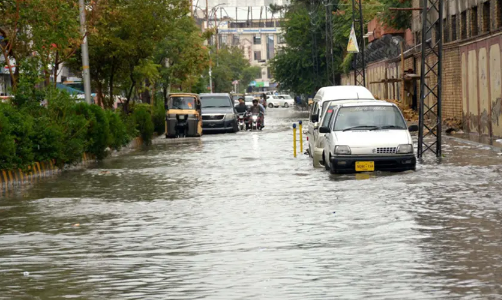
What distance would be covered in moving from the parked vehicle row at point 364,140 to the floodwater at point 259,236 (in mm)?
420

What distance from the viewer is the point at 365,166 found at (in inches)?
808

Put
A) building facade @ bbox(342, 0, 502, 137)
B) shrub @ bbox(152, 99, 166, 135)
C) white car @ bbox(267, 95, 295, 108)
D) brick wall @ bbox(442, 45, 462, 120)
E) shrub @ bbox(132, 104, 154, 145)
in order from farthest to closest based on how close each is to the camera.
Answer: white car @ bbox(267, 95, 295, 108), shrub @ bbox(152, 99, 166, 135), brick wall @ bbox(442, 45, 462, 120), shrub @ bbox(132, 104, 154, 145), building facade @ bbox(342, 0, 502, 137)

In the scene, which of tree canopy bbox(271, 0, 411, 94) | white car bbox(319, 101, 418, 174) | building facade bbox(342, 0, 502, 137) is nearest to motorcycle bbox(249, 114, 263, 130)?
building facade bbox(342, 0, 502, 137)

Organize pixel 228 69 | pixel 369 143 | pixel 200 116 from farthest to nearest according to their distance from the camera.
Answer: pixel 228 69, pixel 200 116, pixel 369 143

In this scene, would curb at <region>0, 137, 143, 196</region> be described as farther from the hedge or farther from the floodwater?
the floodwater

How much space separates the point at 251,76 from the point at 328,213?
16182 centimetres

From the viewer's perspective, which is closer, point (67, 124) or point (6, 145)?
point (6, 145)

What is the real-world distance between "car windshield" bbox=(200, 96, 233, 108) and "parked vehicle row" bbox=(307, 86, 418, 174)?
27466 mm

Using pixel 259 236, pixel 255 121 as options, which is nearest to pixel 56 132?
pixel 259 236

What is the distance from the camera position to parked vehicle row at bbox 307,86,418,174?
2061 cm

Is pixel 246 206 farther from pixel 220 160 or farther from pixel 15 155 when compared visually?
pixel 220 160

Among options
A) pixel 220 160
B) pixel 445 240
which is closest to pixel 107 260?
pixel 445 240

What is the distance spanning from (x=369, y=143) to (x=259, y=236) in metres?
8.76

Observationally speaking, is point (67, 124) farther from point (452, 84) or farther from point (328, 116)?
point (452, 84)
